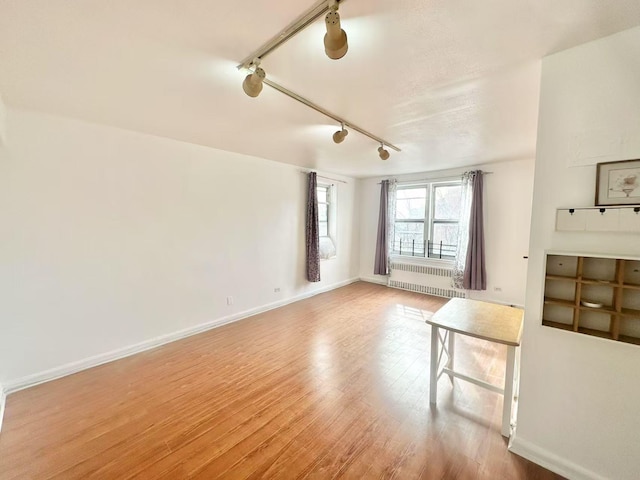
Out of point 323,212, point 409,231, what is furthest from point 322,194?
point 409,231

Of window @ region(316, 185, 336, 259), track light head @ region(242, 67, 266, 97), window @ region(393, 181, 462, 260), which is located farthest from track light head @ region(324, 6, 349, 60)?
window @ region(393, 181, 462, 260)

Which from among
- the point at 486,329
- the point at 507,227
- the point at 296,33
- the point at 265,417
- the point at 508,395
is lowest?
the point at 265,417

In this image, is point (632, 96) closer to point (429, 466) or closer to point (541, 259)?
point (541, 259)

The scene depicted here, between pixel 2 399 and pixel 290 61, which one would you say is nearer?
pixel 290 61

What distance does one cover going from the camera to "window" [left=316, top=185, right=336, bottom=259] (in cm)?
521

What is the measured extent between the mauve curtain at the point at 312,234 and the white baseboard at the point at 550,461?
11.5 feet

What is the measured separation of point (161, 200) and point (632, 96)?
3.78m

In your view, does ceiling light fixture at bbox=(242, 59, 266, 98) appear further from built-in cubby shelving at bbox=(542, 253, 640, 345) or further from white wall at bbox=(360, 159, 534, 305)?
white wall at bbox=(360, 159, 534, 305)

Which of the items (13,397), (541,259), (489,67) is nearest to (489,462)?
(541,259)

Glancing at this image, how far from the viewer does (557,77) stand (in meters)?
1.42

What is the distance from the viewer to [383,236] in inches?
217

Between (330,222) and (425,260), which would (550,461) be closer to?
(425,260)

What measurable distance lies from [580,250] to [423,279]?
153 inches

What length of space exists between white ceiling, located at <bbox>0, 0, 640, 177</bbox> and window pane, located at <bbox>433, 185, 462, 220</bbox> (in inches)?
88.0
